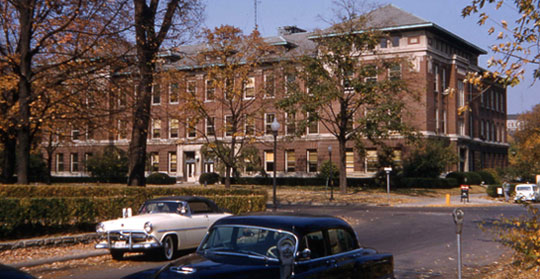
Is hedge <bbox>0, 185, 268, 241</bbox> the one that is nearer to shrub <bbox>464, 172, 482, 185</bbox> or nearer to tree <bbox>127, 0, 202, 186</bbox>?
tree <bbox>127, 0, 202, 186</bbox>

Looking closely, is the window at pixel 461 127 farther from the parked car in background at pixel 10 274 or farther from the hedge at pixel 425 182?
the parked car in background at pixel 10 274

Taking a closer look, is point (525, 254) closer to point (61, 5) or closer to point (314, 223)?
point (314, 223)

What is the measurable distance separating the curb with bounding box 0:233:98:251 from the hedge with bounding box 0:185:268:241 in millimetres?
884

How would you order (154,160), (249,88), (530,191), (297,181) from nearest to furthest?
(249,88), (530,191), (297,181), (154,160)

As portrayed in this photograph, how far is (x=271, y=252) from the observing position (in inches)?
277

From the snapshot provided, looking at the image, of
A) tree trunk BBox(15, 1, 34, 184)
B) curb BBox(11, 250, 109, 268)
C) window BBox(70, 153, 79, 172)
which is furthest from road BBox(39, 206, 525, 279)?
window BBox(70, 153, 79, 172)

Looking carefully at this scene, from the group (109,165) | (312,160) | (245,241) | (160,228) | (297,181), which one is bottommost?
(297,181)

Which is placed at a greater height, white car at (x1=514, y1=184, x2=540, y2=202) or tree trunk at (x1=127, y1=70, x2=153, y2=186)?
tree trunk at (x1=127, y1=70, x2=153, y2=186)

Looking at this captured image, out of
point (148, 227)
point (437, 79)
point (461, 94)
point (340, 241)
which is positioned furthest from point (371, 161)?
point (340, 241)

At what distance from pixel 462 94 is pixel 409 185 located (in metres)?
18.1

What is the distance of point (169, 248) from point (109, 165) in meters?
50.2

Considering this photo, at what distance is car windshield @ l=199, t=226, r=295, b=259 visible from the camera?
708 centimetres

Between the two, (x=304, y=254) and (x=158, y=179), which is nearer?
(x=304, y=254)

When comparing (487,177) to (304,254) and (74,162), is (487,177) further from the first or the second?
(304,254)
